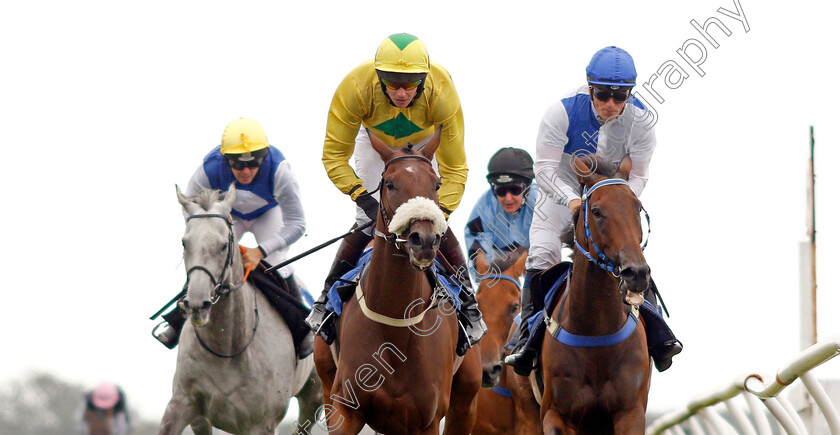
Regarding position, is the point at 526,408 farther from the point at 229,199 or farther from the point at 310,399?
the point at 229,199

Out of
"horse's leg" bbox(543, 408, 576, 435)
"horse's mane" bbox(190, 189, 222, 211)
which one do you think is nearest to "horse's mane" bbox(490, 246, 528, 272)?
"horse's mane" bbox(190, 189, 222, 211)

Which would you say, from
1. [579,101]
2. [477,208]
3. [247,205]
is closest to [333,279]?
[579,101]

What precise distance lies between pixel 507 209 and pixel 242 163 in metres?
2.63

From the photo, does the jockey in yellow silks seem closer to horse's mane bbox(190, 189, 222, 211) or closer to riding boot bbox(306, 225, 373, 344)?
riding boot bbox(306, 225, 373, 344)

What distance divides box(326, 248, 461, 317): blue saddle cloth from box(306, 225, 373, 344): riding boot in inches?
2.1

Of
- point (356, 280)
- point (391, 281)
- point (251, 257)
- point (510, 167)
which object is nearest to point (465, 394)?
point (356, 280)

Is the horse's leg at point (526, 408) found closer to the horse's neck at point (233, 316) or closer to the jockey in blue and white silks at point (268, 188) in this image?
the horse's neck at point (233, 316)

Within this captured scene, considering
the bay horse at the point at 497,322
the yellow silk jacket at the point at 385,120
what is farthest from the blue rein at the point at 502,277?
the yellow silk jacket at the point at 385,120

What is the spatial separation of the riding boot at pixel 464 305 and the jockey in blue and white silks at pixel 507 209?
10.0 ft

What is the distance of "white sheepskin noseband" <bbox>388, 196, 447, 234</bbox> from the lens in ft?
17.5

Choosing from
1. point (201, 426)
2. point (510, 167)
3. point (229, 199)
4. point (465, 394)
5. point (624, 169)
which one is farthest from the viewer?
point (510, 167)

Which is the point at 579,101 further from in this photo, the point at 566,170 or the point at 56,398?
the point at 56,398

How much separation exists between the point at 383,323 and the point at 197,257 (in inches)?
77.3

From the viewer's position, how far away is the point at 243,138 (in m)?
9.02
